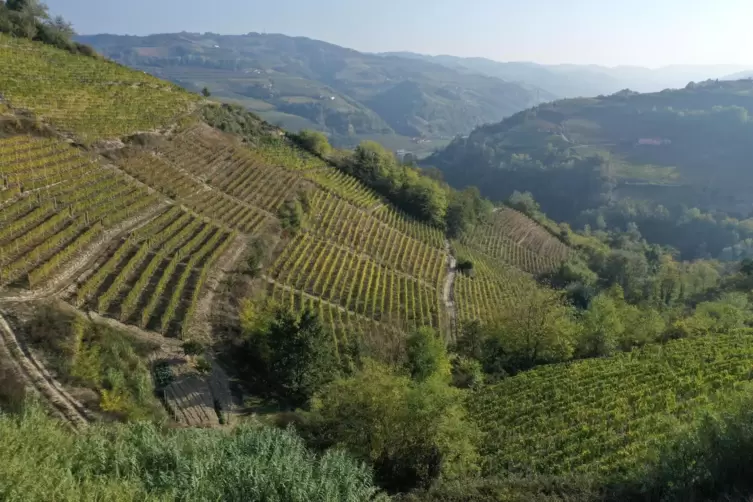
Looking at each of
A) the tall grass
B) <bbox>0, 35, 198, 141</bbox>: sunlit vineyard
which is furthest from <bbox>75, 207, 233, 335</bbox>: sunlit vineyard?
<bbox>0, 35, 198, 141</bbox>: sunlit vineyard

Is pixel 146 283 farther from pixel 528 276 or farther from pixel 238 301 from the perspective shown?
pixel 528 276

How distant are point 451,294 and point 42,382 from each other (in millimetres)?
43040

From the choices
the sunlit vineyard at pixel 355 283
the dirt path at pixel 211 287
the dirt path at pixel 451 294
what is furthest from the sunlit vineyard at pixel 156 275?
the dirt path at pixel 451 294

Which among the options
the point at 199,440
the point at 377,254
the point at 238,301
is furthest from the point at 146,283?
the point at 377,254

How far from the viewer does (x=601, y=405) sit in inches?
1033

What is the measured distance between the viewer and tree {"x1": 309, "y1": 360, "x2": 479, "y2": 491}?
60.3 feet

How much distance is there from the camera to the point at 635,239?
138 metres

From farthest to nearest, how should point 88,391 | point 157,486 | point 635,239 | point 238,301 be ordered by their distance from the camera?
point 635,239 < point 238,301 < point 88,391 < point 157,486

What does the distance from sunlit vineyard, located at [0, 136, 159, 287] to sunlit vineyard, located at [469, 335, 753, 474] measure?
24.8m

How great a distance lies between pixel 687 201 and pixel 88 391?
207 meters

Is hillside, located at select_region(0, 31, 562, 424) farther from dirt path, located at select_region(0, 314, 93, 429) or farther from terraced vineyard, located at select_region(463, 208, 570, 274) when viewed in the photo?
terraced vineyard, located at select_region(463, 208, 570, 274)

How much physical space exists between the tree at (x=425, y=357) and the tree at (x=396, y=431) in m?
11.0

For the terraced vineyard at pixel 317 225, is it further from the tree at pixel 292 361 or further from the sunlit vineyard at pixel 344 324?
the tree at pixel 292 361

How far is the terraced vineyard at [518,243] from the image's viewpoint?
80012mm
